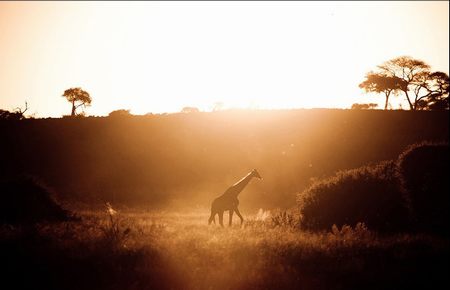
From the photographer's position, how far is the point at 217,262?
12258 mm

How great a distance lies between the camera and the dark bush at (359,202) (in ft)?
63.5

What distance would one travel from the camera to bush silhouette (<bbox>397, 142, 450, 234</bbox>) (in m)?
18.2

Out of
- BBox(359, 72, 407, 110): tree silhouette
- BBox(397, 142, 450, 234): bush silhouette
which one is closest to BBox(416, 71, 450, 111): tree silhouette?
BBox(359, 72, 407, 110): tree silhouette

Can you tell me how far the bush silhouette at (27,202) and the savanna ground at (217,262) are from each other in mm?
9537

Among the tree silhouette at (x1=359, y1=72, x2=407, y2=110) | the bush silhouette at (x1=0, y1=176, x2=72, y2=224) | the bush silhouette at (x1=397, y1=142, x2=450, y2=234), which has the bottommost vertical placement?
the bush silhouette at (x1=0, y1=176, x2=72, y2=224)

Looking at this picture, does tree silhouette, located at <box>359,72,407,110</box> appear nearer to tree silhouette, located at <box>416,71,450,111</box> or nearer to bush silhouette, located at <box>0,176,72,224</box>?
tree silhouette, located at <box>416,71,450,111</box>

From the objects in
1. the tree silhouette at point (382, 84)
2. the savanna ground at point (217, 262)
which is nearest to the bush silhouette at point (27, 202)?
the savanna ground at point (217, 262)

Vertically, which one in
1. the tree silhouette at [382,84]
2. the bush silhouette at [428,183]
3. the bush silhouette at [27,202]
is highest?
the tree silhouette at [382,84]

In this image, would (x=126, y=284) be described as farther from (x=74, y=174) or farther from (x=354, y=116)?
(x=354, y=116)

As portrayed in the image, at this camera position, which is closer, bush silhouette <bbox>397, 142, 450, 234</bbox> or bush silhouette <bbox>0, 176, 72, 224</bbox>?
bush silhouette <bbox>397, 142, 450, 234</bbox>

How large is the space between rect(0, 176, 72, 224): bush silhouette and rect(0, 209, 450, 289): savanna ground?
9.54 m

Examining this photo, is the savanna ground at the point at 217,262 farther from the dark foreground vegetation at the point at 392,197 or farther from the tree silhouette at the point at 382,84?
the tree silhouette at the point at 382,84

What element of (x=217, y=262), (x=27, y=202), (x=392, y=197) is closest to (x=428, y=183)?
(x=392, y=197)

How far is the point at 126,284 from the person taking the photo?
1122cm
